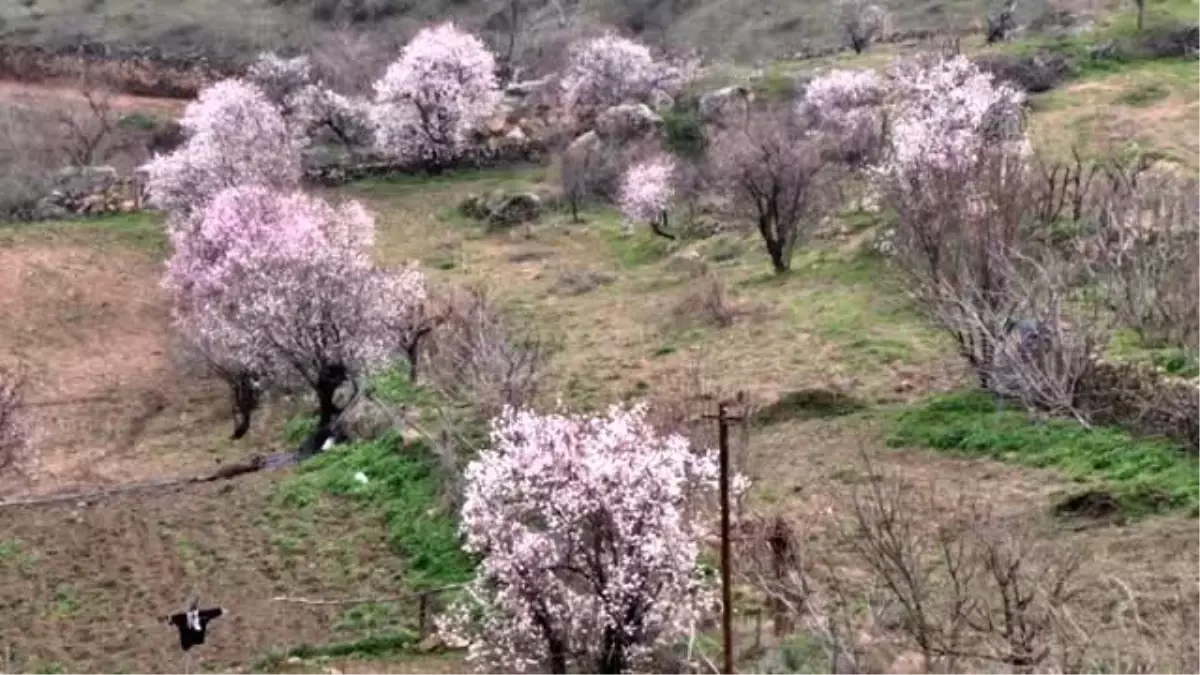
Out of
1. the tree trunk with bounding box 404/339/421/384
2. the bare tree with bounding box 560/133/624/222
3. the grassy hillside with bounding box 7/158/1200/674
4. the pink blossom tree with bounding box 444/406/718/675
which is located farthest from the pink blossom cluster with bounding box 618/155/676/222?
the pink blossom tree with bounding box 444/406/718/675

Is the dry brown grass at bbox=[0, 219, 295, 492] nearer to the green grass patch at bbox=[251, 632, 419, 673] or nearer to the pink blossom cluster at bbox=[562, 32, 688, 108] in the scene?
the green grass patch at bbox=[251, 632, 419, 673]

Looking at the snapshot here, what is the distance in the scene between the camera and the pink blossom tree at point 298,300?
27.6 metres

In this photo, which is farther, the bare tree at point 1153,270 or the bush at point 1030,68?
the bush at point 1030,68

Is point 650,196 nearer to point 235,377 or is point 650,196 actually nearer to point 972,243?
point 235,377

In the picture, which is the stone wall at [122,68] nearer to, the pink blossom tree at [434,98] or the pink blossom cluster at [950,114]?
the pink blossom tree at [434,98]

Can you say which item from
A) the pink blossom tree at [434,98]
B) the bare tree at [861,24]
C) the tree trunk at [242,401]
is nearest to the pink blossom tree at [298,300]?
the tree trunk at [242,401]

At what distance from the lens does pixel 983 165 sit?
2327cm

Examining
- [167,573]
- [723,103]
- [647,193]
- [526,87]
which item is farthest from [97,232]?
[167,573]

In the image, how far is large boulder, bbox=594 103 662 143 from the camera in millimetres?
53312

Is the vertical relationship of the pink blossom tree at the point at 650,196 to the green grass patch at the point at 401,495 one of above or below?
above

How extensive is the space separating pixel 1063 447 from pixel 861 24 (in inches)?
1796

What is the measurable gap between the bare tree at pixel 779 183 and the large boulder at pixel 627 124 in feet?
48.0

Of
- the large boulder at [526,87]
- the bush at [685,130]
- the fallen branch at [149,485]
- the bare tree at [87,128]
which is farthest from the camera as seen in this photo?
the large boulder at [526,87]

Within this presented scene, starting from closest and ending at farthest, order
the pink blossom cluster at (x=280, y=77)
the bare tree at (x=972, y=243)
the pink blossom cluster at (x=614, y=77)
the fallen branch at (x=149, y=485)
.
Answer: the bare tree at (x=972, y=243)
the fallen branch at (x=149, y=485)
the pink blossom cluster at (x=614, y=77)
the pink blossom cluster at (x=280, y=77)
